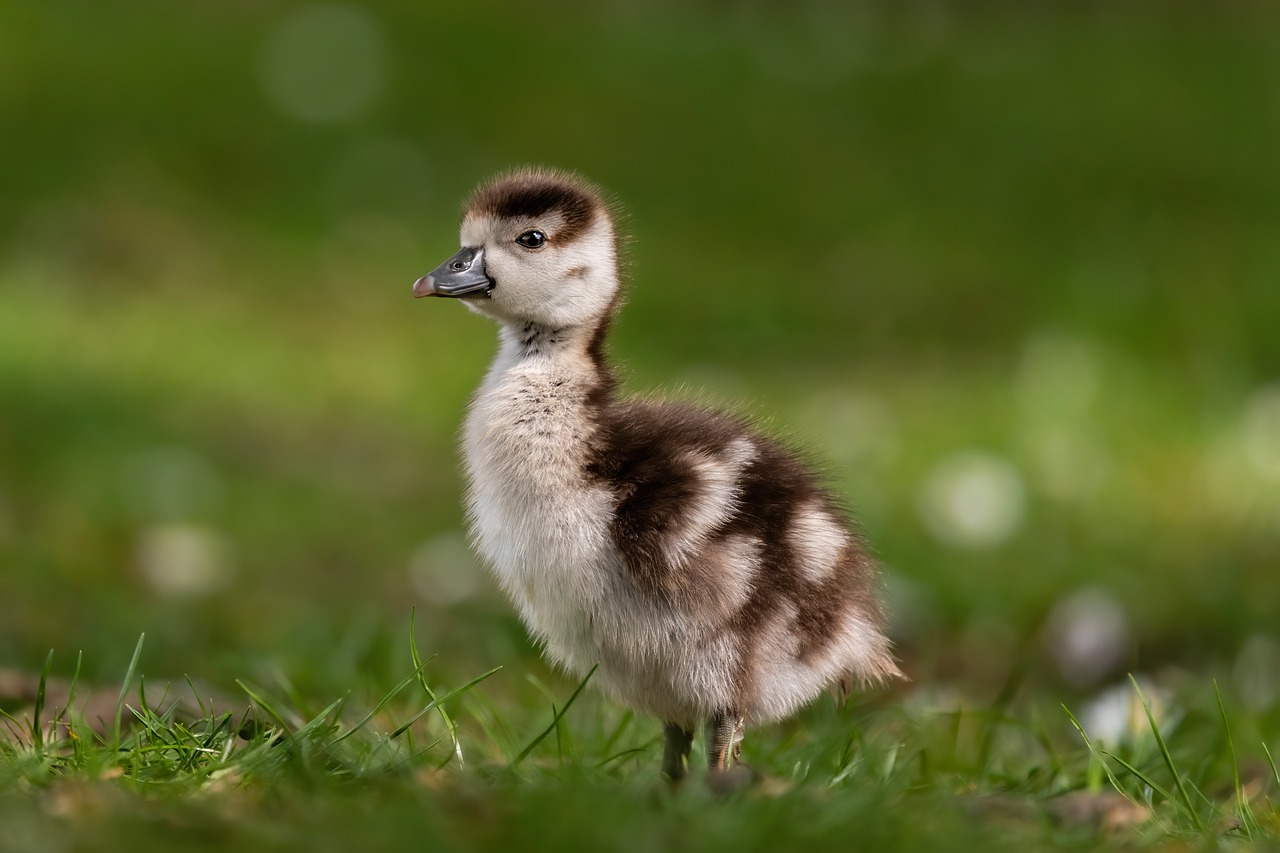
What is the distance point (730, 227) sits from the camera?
1141 cm

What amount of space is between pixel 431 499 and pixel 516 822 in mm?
5533

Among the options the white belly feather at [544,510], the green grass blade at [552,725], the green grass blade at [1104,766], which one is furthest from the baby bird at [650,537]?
the green grass blade at [1104,766]

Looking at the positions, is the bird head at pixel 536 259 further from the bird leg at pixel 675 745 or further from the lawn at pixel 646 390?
the bird leg at pixel 675 745

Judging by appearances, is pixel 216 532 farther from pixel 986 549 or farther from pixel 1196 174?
pixel 1196 174

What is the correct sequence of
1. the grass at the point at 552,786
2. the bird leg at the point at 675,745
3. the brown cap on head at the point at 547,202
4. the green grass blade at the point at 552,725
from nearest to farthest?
the grass at the point at 552,786 → the green grass blade at the point at 552,725 → the bird leg at the point at 675,745 → the brown cap on head at the point at 547,202

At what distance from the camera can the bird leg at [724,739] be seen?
3.74 m

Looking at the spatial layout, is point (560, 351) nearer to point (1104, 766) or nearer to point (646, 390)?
point (1104, 766)

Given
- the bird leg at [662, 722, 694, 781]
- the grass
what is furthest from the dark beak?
the bird leg at [662, 722, 694, 781]

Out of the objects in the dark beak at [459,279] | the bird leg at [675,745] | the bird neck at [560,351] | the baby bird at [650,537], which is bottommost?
the bird leg at [675,745]

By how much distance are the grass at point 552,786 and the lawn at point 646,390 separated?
2 cm

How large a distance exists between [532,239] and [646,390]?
1.84 m

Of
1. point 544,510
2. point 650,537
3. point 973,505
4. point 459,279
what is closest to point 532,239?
point 459,279

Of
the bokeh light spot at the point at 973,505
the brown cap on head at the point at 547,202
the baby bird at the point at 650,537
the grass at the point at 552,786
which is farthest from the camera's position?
the bokeh light spot at the point at 973,505

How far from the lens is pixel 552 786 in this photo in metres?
3.19
